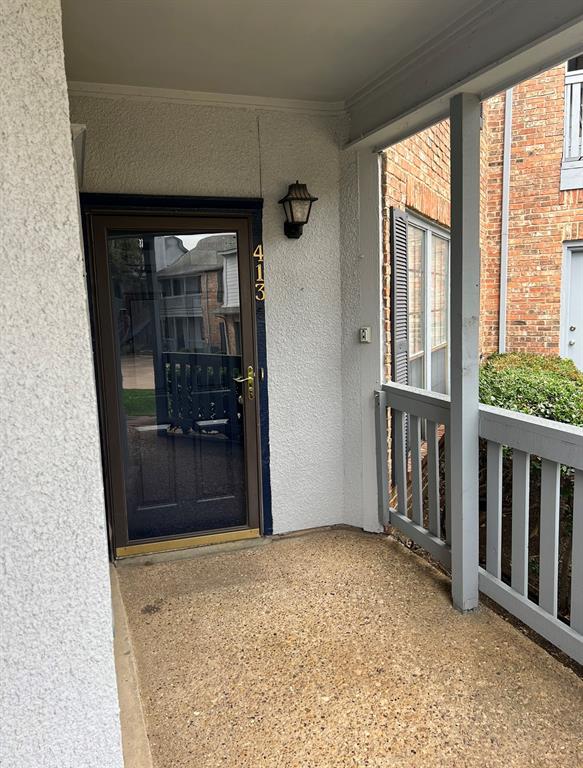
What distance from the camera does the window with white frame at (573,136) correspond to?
6.27 meters

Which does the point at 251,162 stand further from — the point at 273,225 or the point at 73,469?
the point at 73,469

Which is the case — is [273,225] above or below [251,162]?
below

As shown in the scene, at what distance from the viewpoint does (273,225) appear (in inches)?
137

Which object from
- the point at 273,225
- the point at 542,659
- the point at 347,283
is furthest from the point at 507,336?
the point at 542,659

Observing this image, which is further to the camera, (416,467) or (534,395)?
(416,467)

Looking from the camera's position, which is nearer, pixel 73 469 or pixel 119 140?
pixel 73 469

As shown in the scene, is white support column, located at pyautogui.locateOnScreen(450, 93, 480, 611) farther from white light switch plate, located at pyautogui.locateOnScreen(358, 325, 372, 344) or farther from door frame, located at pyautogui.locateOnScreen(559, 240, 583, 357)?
door frame, located at pyautogui.locateOnScreen(559, 240, 583, 357)

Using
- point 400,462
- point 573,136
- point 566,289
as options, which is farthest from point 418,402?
point 573,136

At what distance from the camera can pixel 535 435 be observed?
239 centimetres

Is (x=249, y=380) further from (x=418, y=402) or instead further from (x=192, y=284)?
(x=418, y=402)

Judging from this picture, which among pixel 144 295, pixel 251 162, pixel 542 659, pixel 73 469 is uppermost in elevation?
pixel 251 162

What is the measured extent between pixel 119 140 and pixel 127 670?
2.82m

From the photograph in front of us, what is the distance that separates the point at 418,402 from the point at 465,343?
2.10ft

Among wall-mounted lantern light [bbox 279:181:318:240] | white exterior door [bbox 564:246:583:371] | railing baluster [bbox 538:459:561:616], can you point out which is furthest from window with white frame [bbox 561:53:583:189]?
railing baluster [bbox 538:459:561:616]
